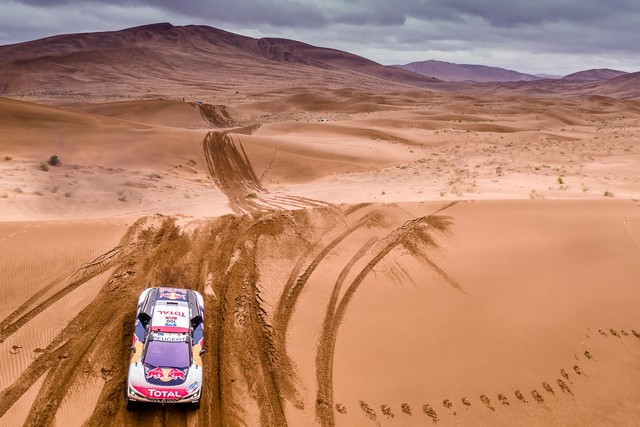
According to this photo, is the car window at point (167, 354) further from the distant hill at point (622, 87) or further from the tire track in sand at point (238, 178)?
the distant hill at point (622, 87)

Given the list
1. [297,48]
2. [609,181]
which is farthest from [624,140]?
[297,48]

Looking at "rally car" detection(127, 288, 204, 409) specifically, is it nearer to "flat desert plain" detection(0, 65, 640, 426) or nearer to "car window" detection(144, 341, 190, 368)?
"car window" detection(144, 341, 190, 368)

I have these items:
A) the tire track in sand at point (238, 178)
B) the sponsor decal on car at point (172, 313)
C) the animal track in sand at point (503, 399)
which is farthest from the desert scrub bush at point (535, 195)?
the sponsor decal on car at point (172, 313)

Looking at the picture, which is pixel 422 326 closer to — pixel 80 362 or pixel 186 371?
pixel 186 371

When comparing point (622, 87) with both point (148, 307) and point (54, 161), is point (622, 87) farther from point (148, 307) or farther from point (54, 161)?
point (148, 307)

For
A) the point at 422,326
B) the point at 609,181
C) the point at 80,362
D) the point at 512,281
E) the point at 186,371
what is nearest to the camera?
the point at 186,371

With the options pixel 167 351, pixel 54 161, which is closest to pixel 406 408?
pixel 167 351
